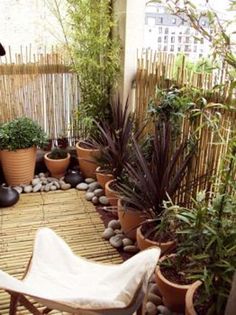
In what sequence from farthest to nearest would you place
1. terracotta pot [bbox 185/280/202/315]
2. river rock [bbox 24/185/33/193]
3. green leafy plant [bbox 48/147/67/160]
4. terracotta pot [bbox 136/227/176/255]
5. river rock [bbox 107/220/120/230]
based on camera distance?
green leafy plant [bbox 48/147/67/160] → river rock [bbox 24/185/33/193] → river rock [bbox 107/220/120/230] → terracotta pot [bbox 136/227/176/255] → terracotta pot [bbox 185/280/202/315]

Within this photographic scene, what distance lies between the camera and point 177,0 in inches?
63.1

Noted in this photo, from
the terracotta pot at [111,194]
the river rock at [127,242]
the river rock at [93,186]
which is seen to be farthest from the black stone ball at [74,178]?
the river rock at [127,242]

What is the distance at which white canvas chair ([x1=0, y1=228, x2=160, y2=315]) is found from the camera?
1327 mm

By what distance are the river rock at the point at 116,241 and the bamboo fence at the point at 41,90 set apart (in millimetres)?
1682

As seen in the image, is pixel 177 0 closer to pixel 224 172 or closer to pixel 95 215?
pixel 224 172

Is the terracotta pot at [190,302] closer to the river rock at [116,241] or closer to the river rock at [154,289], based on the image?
the river rock at [154,289]

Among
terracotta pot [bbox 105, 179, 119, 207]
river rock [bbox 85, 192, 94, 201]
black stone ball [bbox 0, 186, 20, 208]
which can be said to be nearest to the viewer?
terracotta pot [bbox 105, 179, 119, 207]

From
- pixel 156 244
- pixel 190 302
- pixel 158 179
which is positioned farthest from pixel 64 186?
pixel 190 302

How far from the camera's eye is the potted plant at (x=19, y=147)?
3.45 meters

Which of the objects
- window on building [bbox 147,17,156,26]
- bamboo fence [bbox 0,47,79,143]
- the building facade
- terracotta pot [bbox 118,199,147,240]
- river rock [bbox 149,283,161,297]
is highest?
window on building [bbox 147,17,156,26]

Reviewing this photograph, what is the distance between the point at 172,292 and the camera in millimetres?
1930

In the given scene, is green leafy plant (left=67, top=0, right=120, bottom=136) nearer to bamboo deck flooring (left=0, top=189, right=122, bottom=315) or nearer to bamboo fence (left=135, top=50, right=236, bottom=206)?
bamboo fence (left=135, top=50, right=236, bottom=206)

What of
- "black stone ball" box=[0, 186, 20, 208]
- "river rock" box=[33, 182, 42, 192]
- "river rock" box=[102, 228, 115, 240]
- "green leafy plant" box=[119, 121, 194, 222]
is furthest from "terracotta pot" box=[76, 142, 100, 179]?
"green leafy plant" box=[119, 121, 194, 222]

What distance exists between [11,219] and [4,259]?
0.58 meters
